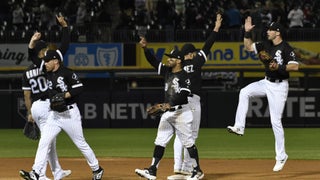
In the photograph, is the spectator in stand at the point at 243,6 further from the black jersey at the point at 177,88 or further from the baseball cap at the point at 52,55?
the baseball cap at the point at 52,55

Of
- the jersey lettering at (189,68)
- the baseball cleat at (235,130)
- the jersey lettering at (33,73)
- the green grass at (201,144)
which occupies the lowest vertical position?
the green grass at (201,144)

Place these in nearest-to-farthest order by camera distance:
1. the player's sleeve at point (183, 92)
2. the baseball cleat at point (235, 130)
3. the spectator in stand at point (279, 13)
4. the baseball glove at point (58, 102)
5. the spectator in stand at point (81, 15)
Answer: the baseball glove at point (58, 102), the player's sleeve at point (183, 92), the baseball cleat at point (235, 130), the spectator in stand at point (279, 13), the spectator in stand at point (81, 15)

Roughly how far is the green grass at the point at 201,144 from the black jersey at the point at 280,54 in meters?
3.34

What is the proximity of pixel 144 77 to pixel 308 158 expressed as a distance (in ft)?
28.5

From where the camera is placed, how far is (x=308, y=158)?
16969 mm

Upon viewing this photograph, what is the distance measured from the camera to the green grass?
18000mm

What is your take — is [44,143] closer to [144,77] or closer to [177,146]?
[177,146]

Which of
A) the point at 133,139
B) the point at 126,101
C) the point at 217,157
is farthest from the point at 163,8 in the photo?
the point at 217,157

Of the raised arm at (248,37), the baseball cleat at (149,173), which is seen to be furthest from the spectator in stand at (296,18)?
the baseball cleat at (149,173)

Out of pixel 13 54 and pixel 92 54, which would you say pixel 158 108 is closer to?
pixel 92 54

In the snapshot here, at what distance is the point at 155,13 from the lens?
28578mm

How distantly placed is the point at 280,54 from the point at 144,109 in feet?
32.6

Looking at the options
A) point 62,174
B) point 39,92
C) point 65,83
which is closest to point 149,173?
point 62,174

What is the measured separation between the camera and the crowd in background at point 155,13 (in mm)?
27719
